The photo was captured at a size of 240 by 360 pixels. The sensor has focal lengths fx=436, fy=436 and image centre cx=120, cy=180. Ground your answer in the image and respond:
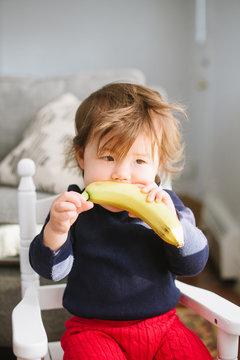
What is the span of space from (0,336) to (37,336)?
0.87 meters

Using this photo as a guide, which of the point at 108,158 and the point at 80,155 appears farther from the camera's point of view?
the point at 80,155

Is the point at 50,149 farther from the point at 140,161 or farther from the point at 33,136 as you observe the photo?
the point at 140,161

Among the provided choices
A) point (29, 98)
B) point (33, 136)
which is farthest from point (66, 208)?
point (29, 98)

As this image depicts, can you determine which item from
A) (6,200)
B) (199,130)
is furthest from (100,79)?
(199,130)

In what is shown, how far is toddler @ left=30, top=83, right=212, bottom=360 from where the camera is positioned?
897 mm

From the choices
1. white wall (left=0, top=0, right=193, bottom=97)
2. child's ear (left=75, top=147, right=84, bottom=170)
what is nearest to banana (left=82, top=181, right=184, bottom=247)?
child's ear (left=75, top=147, right=84, bottom=170)

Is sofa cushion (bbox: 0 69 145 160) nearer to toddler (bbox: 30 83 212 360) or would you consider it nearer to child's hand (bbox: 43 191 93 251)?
toddler (bbox: 30 83 212 360)

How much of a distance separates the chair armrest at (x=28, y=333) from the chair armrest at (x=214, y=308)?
35cm

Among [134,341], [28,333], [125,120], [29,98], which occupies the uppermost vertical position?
[125,120]

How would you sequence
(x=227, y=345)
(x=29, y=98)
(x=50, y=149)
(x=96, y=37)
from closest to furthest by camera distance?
(x=227, y=345), (x=50, y=149), (x=29, y=98), (x=96, y=37)

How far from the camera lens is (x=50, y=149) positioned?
5.79 feet

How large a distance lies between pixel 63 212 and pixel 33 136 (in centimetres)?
113

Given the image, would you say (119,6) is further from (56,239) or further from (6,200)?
(56,239)

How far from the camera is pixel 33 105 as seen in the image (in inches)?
83.3
